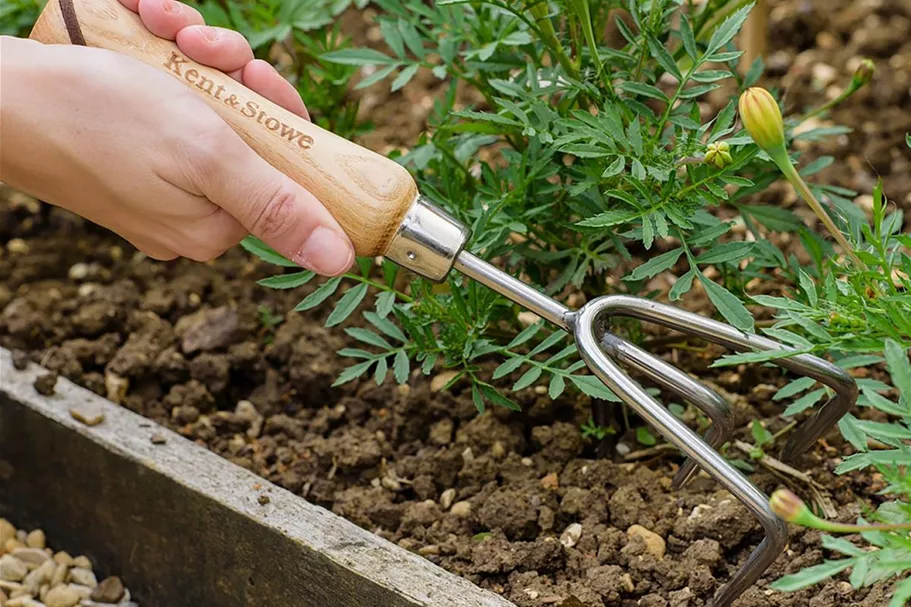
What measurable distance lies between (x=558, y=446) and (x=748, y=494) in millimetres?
398

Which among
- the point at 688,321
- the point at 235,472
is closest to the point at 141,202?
the point at 235,472

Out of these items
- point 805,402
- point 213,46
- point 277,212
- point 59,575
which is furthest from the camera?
point 59,575

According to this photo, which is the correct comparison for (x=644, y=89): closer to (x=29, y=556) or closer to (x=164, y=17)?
(x=164, y=17)

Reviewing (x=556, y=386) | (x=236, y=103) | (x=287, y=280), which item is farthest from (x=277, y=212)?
(x=556, y=386)

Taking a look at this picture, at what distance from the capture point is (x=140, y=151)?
1.12m

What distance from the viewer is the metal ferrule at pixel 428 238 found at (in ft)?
3.90

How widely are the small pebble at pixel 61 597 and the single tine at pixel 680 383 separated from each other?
0.80m

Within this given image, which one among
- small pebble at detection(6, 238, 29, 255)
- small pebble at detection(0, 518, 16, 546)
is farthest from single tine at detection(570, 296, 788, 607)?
small pebble at detection(6, 238, 29, 255)

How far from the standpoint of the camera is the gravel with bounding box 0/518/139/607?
1.55 meters

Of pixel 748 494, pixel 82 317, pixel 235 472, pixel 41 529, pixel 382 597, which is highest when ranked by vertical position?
pixel 748 494

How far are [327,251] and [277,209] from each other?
0.21ft

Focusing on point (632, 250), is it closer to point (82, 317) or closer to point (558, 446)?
point (558, 446)

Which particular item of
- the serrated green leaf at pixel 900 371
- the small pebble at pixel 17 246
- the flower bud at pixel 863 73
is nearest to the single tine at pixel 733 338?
the serrated green leaf at pixel 900 371

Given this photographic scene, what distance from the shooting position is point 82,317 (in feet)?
5.84
